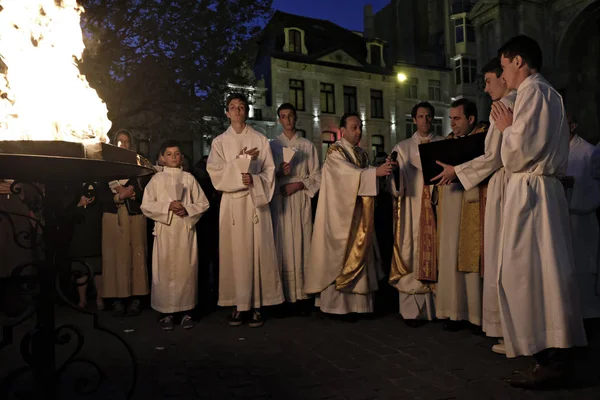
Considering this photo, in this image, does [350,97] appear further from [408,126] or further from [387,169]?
[387,169]

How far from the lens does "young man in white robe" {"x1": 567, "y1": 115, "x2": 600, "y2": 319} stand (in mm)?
5273

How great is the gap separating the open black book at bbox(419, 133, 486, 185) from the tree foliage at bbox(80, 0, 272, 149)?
10.4 meters

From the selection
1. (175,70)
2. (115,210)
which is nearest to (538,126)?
(115,210)

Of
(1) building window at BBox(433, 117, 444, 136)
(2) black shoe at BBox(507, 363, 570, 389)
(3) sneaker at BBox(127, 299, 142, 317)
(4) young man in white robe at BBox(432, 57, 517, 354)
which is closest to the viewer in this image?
(2) black shoe at BBox(507, 363, 570, 389)

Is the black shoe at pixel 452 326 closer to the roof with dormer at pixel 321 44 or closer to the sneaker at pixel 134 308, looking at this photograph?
the sneaker at pixel 134 308

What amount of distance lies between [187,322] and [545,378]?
11.5 ft

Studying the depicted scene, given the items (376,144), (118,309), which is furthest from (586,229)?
(376,144)

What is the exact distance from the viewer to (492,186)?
405 cm

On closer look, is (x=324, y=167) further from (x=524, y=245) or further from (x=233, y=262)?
(x=524, y=245)

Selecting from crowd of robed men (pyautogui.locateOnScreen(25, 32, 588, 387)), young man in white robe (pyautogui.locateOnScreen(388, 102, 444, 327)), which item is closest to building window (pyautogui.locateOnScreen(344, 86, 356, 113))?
crowd of robed men (pyautogui.locateOnScreen(25, 32, 588, 387))

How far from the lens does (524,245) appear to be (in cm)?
329

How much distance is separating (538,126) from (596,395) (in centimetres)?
171

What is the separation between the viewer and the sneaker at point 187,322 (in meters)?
5.25

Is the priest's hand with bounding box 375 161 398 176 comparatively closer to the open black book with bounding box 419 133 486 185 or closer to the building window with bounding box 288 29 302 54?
the open black book with bounding box 419 133 486 185
